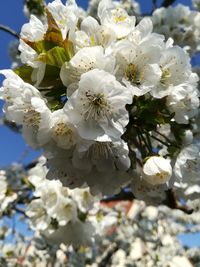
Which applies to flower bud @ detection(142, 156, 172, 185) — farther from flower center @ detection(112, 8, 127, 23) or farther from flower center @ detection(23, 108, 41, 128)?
flower center @ detection(112, 8, 127, 23)

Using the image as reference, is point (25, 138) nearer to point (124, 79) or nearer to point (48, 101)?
point (48, 101)

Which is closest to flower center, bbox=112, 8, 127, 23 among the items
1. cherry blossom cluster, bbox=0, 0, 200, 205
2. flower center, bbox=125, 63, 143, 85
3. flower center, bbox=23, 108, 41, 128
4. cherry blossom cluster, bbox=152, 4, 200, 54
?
cherry blossom cluster, bbox=0, 0, 200, 205

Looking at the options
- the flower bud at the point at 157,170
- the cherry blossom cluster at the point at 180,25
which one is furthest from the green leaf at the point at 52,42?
the cherry blossom cluster at the point at 180,25

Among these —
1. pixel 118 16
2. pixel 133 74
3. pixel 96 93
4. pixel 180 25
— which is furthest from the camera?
pixel 180 25

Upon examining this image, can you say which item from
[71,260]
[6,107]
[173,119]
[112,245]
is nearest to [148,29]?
[173,119]

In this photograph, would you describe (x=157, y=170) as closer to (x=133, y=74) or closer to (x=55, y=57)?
(x=133, y=74)

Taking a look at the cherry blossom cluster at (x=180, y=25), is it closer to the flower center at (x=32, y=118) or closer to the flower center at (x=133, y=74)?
the flower center at (x=133, y=74)

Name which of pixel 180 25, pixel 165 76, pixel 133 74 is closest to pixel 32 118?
pixel 133 74
